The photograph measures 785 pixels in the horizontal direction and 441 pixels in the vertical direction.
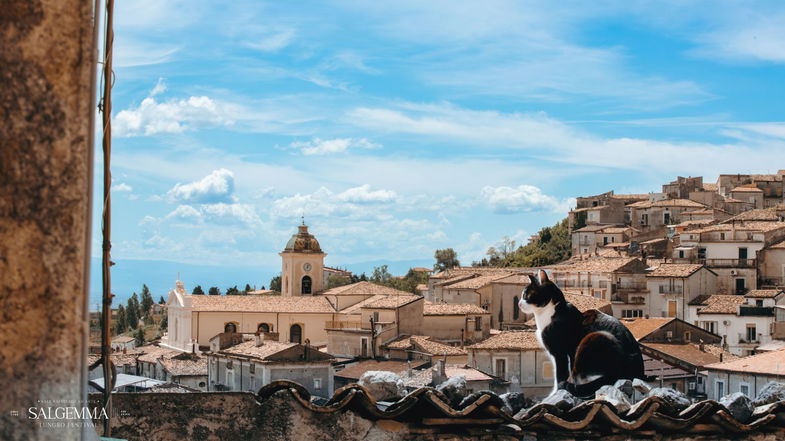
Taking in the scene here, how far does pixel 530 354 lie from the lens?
49188mm

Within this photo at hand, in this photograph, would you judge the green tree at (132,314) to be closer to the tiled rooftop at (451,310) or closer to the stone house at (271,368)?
the tiled rooftop at (451,310)

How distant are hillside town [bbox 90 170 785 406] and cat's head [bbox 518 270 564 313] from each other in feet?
81.2

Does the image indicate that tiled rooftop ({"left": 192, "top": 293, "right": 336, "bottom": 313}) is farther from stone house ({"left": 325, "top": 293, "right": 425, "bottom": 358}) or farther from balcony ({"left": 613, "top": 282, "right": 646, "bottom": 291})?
balcony ({"left": 613, "top": 282, "right": 646, "bottom": 291})

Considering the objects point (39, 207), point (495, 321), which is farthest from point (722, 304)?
point (39, 207)

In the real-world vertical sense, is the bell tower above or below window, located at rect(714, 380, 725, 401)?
above

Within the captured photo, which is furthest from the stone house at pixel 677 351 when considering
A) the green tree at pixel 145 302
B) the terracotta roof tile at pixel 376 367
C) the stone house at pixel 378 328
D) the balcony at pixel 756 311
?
the green tree at pixel 145 302

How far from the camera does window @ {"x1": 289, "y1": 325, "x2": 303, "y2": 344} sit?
7199 cm

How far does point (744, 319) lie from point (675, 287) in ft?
30.9

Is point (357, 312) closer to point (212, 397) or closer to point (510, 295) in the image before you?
point (510, 295)

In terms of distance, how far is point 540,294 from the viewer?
34.0 ft

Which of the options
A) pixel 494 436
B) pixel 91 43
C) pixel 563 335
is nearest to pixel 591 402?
pixel 494 436

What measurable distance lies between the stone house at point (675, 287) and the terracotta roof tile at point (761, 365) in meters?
27.2

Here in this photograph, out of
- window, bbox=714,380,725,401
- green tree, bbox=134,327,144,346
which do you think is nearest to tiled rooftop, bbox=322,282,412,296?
green tree, bbox=134,327,144,346

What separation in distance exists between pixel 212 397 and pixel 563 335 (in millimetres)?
5018
